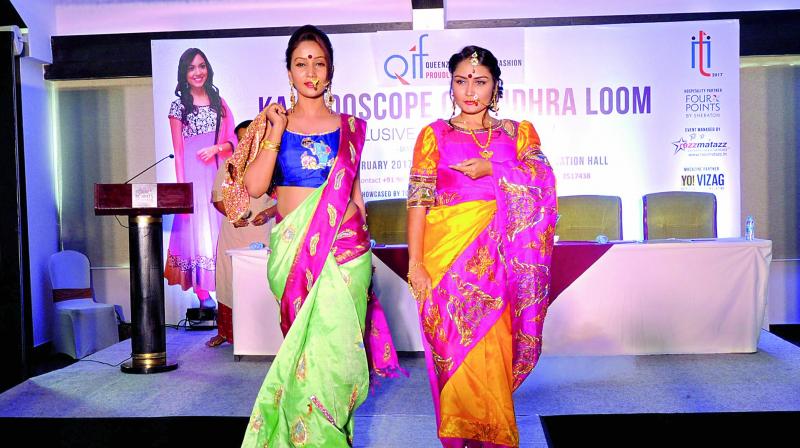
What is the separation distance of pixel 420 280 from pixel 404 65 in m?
4.03

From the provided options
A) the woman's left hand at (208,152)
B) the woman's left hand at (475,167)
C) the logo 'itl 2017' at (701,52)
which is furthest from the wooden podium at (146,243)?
the logo 'itl 2017' at (701,52)

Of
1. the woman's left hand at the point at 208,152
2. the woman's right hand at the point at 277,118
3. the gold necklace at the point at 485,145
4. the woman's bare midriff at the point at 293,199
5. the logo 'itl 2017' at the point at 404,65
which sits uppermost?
the logo 'itl 2017' at the point at 404,65

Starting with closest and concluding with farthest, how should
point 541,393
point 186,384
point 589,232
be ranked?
1. point 541,393
2. point 186,384
3. point 589,232

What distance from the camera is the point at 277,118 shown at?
2.57 metres

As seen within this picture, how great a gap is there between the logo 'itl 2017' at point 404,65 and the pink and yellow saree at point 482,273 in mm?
3785

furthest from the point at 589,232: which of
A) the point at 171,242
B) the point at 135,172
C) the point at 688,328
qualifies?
the point at 135,172

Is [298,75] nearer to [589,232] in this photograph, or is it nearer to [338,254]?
[338,254]

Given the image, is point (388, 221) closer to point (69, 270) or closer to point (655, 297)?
point (655, 297)

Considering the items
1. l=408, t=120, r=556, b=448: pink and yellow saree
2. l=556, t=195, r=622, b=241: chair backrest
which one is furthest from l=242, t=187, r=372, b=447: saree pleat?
l=556, t=195, r=622, b=241: chair backrest

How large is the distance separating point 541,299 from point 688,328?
2.23 meters

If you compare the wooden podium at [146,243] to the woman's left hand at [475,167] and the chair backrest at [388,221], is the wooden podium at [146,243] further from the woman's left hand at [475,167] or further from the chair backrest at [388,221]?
the woman's left hand at [475,167]

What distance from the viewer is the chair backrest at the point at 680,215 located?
5617mm

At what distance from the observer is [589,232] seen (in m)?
5.67

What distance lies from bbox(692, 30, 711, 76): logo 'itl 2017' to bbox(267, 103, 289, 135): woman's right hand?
4.67 metres
